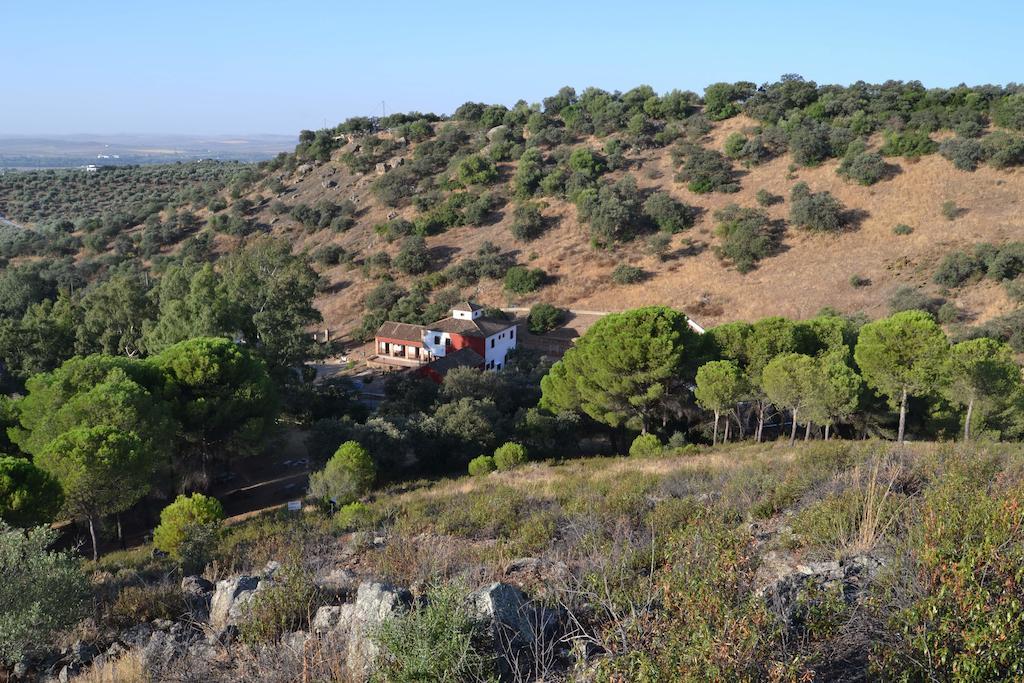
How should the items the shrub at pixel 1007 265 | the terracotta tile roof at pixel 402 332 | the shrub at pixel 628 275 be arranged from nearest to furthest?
1. the shrub at pixel 1007 265
2. the terracotta tile roof at pixel 402 332
3. the shrub at pixel 628 275

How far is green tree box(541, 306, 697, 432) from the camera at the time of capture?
20.0m

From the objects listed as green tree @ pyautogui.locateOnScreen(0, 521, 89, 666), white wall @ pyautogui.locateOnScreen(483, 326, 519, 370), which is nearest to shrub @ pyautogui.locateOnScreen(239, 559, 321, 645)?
green tree @ pyautogui.locateOnScreen(0, 521, 89, 666)

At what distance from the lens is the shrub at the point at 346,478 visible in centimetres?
1538

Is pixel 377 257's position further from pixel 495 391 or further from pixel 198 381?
pixel 198 381

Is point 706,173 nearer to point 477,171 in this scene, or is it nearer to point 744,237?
point 744,237

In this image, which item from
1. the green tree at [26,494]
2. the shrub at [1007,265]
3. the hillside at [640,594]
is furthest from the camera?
the shrub at [1007,265]

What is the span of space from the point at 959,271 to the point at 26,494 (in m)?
39.2

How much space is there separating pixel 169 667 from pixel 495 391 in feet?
63.1

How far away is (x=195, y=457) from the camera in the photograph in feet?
63.3

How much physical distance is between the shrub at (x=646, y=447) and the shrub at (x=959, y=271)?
24.1m

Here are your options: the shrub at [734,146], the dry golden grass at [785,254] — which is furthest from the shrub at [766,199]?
the shrub at [734,146]

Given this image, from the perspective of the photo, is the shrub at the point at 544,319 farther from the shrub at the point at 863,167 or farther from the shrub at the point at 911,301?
the shrub at the point at 863,167

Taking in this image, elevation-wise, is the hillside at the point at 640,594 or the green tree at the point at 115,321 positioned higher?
the hillside at the point at 640,594

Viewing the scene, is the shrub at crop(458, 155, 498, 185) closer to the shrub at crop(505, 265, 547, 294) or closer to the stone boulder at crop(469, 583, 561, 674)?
the shrub at crop(505, 265, 547, 294)
